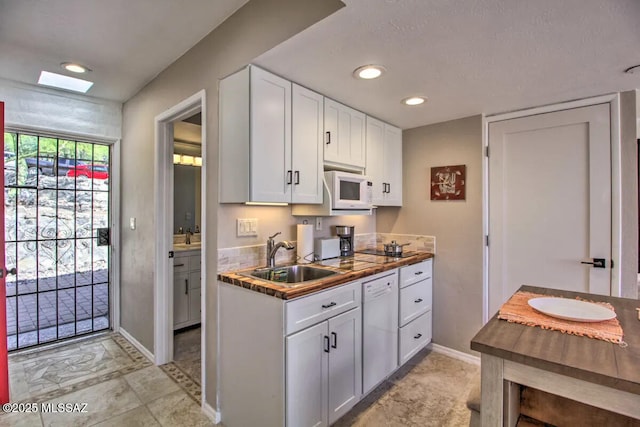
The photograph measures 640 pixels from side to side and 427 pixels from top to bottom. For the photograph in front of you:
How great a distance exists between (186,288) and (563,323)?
3.24 meters

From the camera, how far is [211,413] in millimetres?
1994

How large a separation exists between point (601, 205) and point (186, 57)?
3216 millimetres

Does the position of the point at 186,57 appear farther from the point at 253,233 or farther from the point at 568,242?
the point at 568,242

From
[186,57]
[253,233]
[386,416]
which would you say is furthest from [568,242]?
Result: [186,57]

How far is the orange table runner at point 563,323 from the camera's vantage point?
109 cm

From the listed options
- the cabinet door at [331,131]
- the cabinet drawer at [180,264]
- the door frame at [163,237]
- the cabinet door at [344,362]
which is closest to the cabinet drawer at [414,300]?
the cabinet door at [344,362]

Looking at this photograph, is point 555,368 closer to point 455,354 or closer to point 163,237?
point 455,354

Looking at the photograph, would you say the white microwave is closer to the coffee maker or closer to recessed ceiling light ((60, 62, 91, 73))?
the coffee maker

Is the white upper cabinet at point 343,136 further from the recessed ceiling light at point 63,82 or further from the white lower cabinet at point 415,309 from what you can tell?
the recessed ceiling light at point 63,82

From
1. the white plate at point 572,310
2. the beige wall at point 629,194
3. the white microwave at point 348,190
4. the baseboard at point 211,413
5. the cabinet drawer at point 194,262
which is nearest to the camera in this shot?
the white plate at point 572,310

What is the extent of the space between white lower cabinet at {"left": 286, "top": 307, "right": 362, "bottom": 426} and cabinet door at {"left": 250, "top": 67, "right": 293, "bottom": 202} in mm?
834

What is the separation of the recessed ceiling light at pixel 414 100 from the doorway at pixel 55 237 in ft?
10.1

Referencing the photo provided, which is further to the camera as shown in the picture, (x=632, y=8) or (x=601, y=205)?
(x=601, y=205)

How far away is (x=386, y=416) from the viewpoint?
6.63 feet
